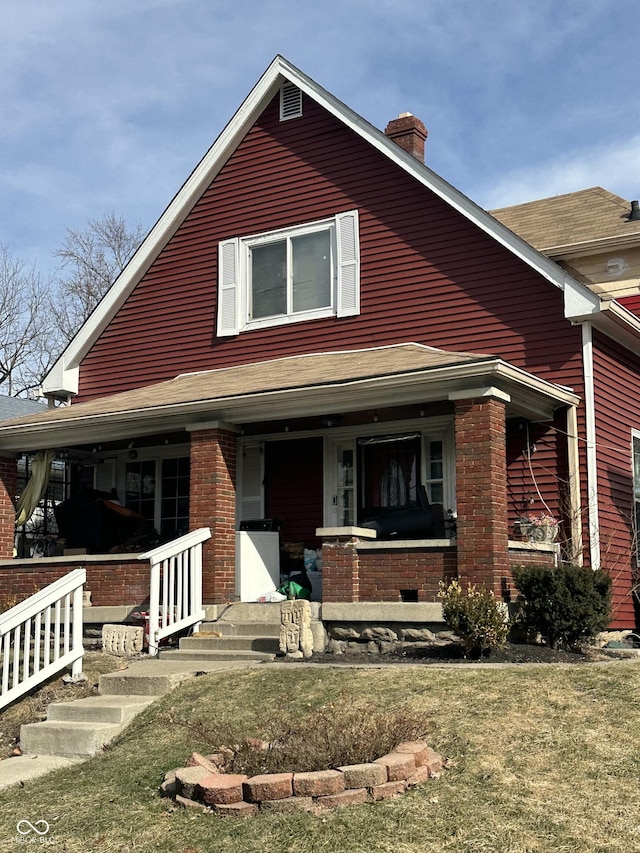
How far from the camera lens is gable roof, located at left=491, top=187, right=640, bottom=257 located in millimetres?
15734

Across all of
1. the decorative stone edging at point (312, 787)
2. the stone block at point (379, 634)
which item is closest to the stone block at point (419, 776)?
the decorative stone edging at point (312, 787)

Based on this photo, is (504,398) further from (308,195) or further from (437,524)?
(308,195)

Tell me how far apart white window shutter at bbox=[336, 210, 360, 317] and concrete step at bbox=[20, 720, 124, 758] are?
26.5 feet

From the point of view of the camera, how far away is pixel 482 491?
10.8 metres

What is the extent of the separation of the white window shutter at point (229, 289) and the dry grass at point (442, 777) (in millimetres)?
8001

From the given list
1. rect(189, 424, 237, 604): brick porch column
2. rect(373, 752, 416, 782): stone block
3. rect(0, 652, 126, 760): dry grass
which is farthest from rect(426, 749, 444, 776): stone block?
rect(189, 424, 237, 604): brick porch column

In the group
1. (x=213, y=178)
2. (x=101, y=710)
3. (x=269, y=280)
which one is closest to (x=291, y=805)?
(x=101, y=710)

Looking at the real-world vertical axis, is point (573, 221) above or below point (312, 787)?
above

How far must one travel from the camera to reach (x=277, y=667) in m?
9.47

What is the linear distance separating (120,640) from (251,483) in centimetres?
423

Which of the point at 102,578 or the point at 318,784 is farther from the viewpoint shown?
the point at 102,578

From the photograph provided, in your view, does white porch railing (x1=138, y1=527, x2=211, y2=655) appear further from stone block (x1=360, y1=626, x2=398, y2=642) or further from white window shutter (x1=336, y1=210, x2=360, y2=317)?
white window shutter (x1=336, y1=210, x2=360, y2=317)

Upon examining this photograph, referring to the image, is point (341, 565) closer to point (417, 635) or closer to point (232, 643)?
point (417, 635)

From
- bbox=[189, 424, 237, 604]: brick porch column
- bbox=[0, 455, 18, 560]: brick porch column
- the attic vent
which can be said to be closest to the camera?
bbox=[189, 424, 237, 604]: brick porch column
